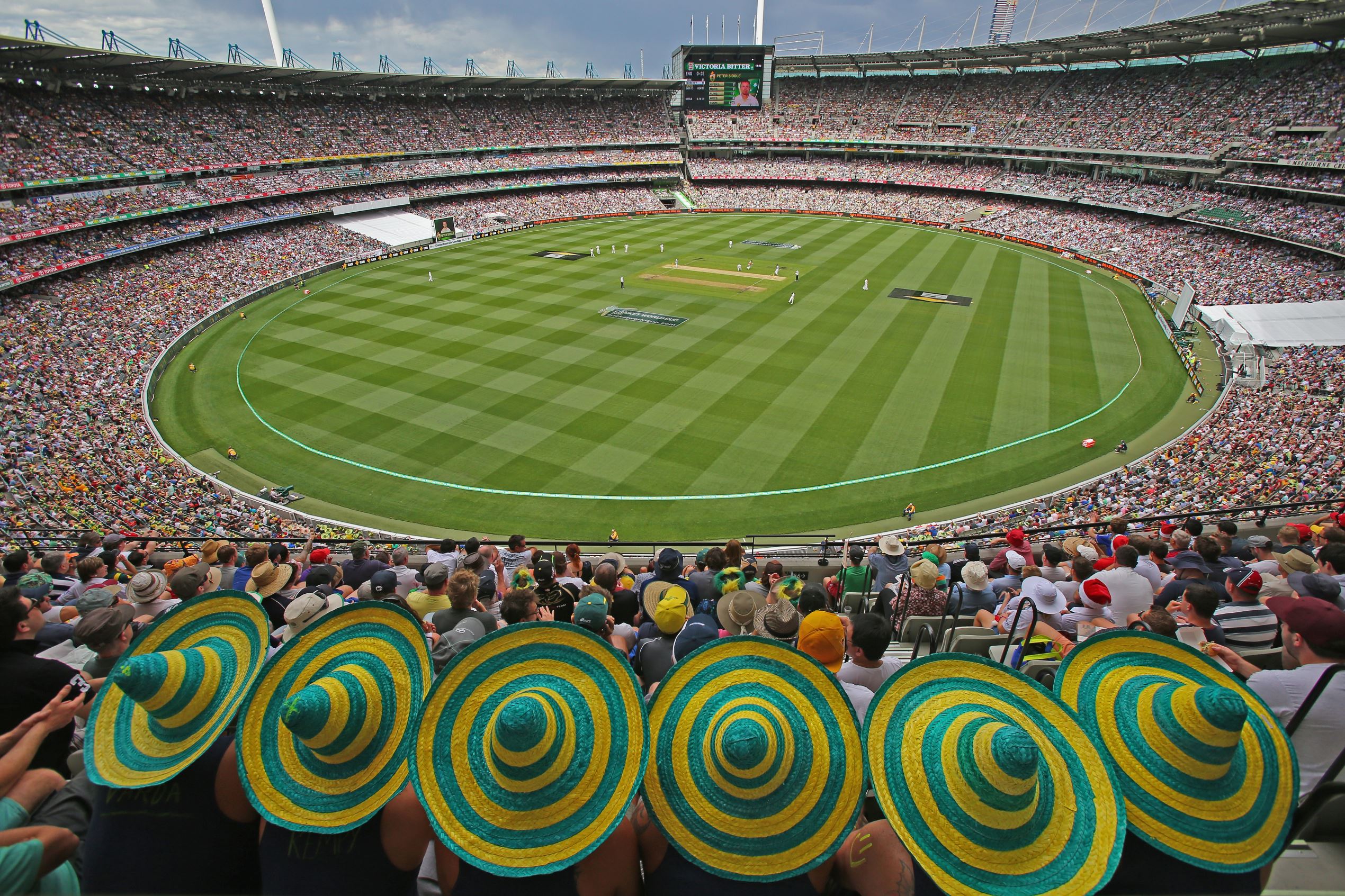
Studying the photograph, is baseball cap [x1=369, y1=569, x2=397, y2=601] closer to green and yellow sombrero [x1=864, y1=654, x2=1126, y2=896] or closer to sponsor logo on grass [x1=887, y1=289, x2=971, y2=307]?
green and yellow sombrero [x1=864, y1=654, x2=1126, y2=896]

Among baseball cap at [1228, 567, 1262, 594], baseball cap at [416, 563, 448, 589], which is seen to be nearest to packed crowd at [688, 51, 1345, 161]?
baseball cap at [1228, 567, 1262, 594]

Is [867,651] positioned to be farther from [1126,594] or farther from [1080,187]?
[1080,187]

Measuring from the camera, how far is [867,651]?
192 inches

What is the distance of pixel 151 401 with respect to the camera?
28031 mm

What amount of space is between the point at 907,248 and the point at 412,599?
55353 mm

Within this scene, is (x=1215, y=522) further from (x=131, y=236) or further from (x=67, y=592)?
(x=131, y=236)

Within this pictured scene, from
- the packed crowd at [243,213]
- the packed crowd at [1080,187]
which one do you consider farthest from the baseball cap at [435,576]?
the packed crowd at [1080,187]

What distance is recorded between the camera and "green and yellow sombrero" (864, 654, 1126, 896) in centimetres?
279

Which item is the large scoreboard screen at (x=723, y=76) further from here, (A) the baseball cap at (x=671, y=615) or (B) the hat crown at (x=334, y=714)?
(B) the hat crown at (x=334, y=714)

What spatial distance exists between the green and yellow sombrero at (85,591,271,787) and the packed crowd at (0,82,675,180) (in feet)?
172

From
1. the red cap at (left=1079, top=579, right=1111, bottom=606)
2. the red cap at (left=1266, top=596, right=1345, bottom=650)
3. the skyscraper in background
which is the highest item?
the skyscraper in background

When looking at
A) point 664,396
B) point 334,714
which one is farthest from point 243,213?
point 334,714

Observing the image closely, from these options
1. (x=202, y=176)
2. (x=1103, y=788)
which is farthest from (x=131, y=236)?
(x=1103, y=788)

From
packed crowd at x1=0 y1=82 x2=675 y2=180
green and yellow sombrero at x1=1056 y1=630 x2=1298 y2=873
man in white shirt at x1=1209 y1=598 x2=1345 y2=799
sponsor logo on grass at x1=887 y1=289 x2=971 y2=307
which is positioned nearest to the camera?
green and yellow sombrero at x1=1056 y1=630 x2=1298 y2=873
